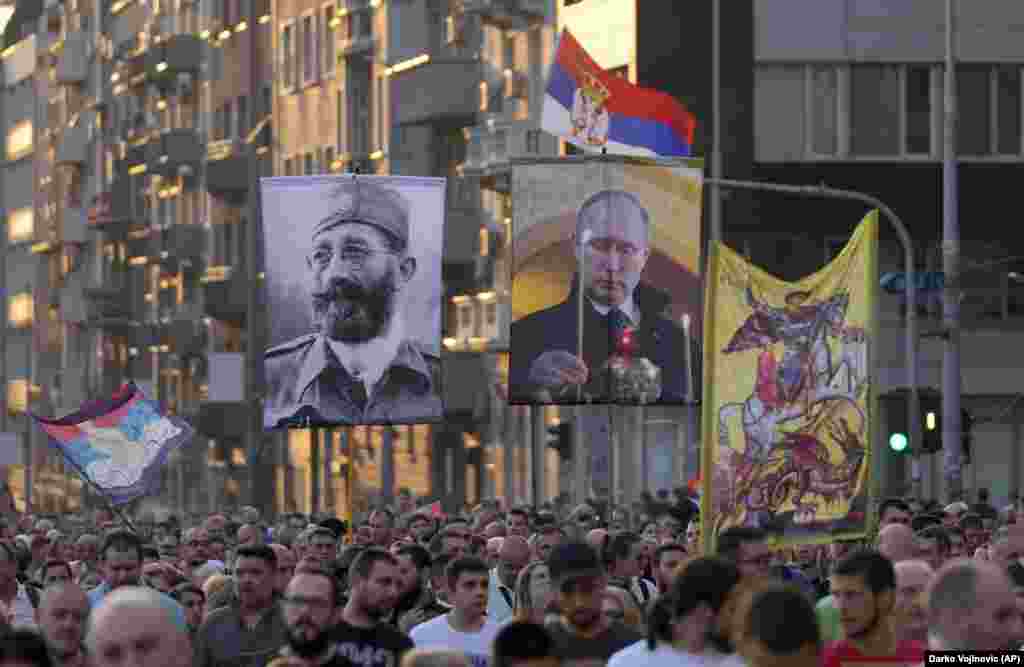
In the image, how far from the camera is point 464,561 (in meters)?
13.9

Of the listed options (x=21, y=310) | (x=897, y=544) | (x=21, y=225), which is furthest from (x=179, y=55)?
(x=897, y=544)

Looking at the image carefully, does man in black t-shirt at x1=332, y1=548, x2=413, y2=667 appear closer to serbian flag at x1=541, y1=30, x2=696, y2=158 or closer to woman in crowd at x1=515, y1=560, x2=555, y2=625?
woman in crowd at x1=515, y1=560, x2=555, y2=625

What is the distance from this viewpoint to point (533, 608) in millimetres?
14398

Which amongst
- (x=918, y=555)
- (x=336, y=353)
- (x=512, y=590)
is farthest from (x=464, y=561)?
(x=336, y=353)

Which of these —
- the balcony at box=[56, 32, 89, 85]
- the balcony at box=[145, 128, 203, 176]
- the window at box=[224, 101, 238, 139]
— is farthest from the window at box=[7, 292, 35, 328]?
the window at box=[224, 101, 238, 139]

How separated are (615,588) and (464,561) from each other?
2.18 feet

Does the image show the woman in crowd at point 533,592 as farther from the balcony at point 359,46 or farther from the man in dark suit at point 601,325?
the balcony at point 359,46

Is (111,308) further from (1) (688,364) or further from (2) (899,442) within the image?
(1) (688,364)

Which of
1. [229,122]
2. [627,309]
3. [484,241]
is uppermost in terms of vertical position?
[229,122]

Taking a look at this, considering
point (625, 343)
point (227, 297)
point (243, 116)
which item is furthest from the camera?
point (243, 116)

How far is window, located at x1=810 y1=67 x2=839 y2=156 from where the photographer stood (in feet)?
187

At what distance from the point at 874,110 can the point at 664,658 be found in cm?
4730

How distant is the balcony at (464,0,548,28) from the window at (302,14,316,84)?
44.8 feet

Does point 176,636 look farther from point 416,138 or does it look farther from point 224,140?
point 224,140
